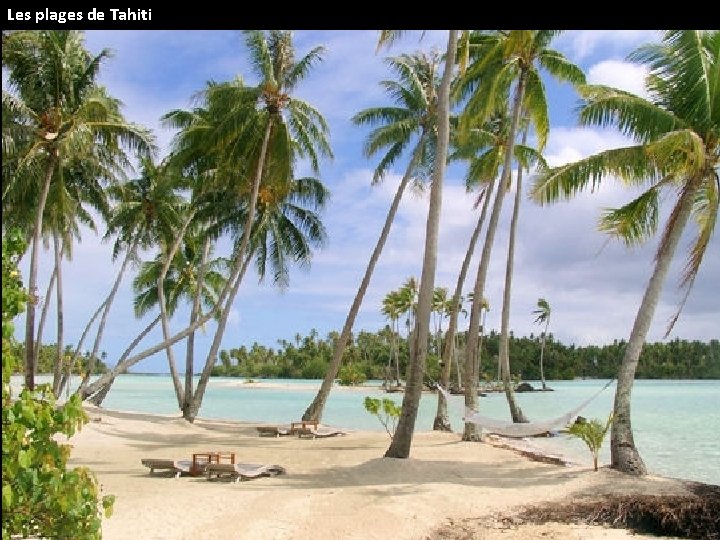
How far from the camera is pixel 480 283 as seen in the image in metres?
15.1

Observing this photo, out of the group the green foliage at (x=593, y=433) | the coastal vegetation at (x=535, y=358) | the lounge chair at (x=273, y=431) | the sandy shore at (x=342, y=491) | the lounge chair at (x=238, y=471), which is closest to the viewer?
the sandy shore at (x=342, y=491)

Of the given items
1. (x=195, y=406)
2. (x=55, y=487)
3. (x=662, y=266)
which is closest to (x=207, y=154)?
(x=195, y=406)

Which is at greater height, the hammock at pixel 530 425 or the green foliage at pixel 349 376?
the hammock at pixel 530 425

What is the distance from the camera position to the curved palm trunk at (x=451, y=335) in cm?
1686

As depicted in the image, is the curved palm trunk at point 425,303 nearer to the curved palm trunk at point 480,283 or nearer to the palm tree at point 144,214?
the curved palm trunk at point 480,283

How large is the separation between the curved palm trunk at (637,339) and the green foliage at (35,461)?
8.53m

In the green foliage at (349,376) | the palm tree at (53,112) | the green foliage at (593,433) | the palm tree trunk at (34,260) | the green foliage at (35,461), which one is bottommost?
the green foliage at (349,376)

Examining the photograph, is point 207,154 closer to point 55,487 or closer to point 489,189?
point 489,189

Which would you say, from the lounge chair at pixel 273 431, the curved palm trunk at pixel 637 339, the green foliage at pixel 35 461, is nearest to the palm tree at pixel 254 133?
the lounge chair at pixel 273 431

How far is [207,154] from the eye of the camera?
18.9m

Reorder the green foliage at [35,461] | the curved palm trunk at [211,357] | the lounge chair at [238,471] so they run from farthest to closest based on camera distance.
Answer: the curved palm trunk at [211,357]
the lounge chair at [238,471]
the green foliage at [35,461]

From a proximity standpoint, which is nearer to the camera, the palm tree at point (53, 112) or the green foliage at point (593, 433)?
the green foliage at point (593, 433)

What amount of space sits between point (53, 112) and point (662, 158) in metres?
13.3

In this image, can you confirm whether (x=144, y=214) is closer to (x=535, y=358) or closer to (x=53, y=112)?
(x=53, y=112)
